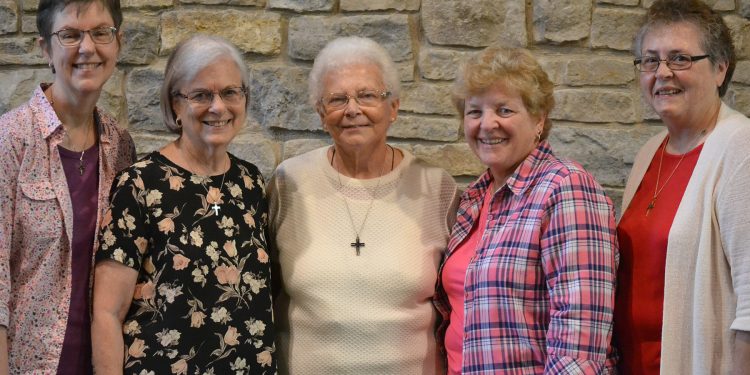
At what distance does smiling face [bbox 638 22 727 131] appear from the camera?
188cm

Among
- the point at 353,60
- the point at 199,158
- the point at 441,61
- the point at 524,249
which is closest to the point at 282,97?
the point at 441,61

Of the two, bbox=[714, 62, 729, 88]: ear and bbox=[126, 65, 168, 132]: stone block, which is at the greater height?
bbox=[714, 62, 729, 88]: ear

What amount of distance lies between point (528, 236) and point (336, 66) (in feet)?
2.42

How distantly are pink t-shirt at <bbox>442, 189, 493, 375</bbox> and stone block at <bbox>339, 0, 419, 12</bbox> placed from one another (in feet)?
3.04

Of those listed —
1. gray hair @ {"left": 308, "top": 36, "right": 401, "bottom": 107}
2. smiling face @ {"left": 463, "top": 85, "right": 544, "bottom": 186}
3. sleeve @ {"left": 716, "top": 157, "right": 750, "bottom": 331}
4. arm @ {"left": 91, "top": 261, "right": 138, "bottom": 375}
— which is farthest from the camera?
gray hair @ {"left": 308, "top": 36, "right": 401, "bottom": 107}

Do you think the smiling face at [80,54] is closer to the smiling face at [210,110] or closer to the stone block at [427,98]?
the smiling face at [210,110]

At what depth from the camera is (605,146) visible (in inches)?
108

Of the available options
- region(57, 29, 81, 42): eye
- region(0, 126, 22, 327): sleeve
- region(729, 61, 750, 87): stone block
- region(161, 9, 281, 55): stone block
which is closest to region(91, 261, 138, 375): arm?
region(0, 126, 22, 327): sleeve

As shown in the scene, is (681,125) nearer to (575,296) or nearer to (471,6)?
(575,296)

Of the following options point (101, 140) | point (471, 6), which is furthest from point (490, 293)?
point (471, 6)

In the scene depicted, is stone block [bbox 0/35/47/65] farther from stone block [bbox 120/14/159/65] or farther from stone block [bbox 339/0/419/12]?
stone block [bbox 339/0/419/12]

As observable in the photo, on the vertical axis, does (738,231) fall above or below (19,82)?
below

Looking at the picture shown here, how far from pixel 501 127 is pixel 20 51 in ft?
6.10

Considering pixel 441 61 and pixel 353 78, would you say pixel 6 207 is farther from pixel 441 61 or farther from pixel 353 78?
pixel 441 61
